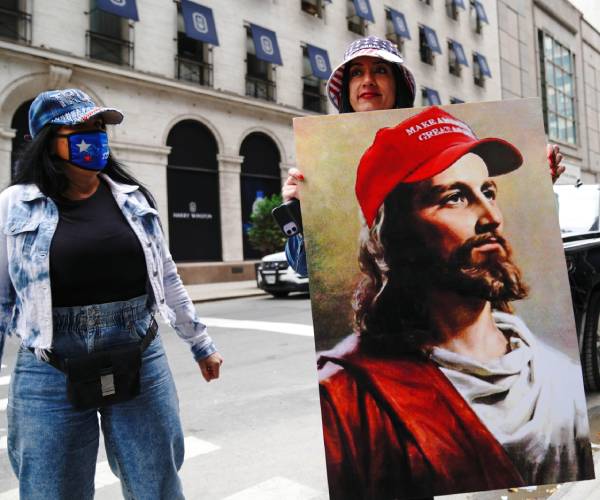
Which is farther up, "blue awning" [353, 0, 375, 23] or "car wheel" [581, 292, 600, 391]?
"blue awning" [353, 0, 375, 23]

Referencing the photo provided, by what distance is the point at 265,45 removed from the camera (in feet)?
68.8

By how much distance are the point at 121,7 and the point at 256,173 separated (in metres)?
7.63

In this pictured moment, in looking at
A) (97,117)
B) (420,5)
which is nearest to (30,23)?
(97,117)

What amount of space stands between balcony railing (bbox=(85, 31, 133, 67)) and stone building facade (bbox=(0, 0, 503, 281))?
3 centimetres

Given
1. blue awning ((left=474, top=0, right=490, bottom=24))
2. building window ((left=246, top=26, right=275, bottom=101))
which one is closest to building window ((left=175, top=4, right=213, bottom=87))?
building window ((left=246, top=26, right=275, bottom=101))

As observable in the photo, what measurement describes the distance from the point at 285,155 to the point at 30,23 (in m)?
10.2

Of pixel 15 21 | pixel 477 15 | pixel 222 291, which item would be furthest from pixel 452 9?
pixel 15 21

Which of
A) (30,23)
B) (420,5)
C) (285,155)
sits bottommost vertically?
(285,155)

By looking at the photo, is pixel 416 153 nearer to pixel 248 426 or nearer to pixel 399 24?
pixel 248 426

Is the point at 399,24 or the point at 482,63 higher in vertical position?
the point at 482,63

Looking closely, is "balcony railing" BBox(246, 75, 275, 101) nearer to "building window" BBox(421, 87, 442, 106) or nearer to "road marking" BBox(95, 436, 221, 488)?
"building window" BBox(421, 87, 442, 106)

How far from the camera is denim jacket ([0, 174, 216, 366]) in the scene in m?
1.89

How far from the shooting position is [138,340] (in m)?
2.09

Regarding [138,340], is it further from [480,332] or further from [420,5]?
[420,5]
